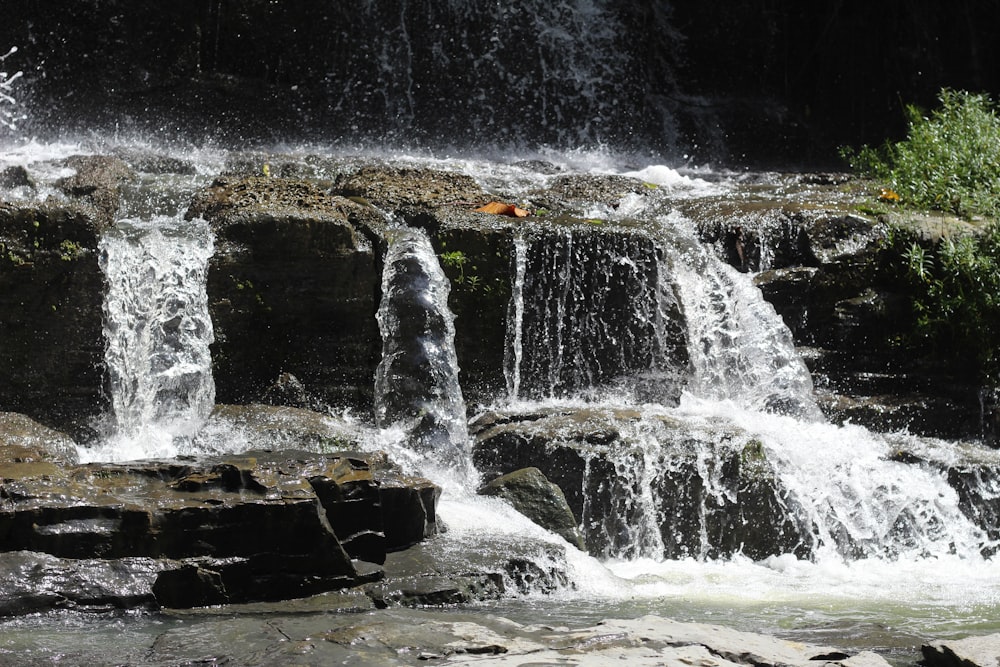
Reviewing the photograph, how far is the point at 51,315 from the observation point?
283 inches

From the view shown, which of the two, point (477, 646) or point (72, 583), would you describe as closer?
point (477, 646)

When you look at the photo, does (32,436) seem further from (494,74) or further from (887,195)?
(494,74)

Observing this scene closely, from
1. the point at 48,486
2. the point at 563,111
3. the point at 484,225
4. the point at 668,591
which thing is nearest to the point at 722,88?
the point at 563,111

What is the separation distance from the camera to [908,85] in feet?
47.1

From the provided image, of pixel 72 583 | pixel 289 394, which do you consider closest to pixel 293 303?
pixel 289 394

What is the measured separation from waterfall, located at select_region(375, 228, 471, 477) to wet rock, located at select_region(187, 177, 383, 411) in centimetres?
19

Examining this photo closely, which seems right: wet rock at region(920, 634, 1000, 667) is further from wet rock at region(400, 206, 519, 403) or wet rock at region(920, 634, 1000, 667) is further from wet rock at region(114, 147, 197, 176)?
wet rock at region(114, 147, 197, 176)

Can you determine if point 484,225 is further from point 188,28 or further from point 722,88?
point 722,88

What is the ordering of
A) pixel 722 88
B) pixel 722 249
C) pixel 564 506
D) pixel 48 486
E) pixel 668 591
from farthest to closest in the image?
1. pixel 722 88
2. pixel 722 249
3. pixel 564 506
4. pixel 668 591
5. pixel 48 486

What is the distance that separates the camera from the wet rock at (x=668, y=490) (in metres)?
6.47

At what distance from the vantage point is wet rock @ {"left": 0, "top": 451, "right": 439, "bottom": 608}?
173 inches

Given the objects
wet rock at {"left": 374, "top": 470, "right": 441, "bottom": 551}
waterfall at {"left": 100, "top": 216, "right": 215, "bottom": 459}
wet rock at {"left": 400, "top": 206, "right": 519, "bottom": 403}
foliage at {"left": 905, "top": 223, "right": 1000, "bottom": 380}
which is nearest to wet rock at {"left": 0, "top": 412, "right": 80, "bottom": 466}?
waterfall at {"left": 100, "top": 216, "right": 215, "bottom": 459}

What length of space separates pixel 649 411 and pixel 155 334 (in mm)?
3147

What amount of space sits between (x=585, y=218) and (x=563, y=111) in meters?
5.28
